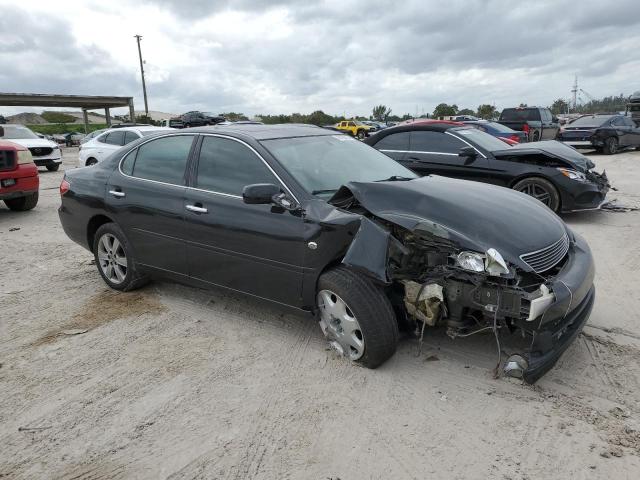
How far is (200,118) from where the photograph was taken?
33438 mm

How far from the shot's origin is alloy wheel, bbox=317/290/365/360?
3.42 m

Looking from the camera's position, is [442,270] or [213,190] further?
[213,190]

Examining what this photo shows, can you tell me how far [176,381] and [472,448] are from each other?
1.93 metres

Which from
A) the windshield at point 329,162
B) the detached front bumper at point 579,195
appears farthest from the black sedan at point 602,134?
the windshield at point 329,162

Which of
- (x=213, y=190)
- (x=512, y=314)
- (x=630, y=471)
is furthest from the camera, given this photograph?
(x=213, y=190)

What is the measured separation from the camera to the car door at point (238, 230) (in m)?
3.66

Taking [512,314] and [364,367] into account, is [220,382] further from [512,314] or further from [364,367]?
[512,314]

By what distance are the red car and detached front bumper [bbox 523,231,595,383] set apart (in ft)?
29.0

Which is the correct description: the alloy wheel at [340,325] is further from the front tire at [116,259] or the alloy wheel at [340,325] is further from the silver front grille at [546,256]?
the front tire at [116,259]

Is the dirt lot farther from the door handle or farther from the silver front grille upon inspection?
the door handle

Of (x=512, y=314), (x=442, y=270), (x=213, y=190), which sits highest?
(x=213, y=190)

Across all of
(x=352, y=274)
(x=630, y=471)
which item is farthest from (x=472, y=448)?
(x=352, y=274)

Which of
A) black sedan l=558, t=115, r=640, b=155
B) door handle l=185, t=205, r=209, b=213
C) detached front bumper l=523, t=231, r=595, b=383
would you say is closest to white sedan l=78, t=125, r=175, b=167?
door handle l=185, t=205, r=209, b=213

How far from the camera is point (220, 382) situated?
11.2 feet
